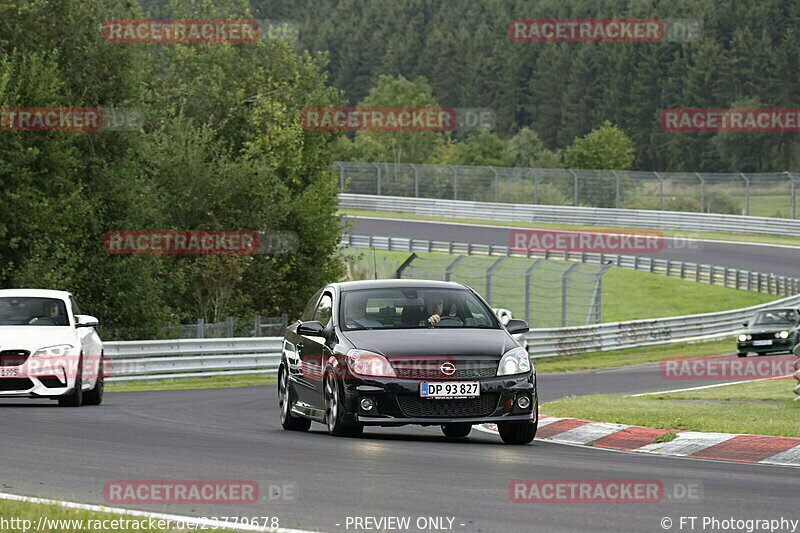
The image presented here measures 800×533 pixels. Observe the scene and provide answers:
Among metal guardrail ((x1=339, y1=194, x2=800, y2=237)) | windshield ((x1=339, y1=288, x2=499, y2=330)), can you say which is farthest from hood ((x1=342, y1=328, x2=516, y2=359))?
metal guardrail ((x1=339, y1=194, x2=800, y2=237))

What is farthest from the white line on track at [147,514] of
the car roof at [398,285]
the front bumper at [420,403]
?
the car roof at [398,285]

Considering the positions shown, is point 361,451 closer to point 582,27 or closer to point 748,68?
point 748,68

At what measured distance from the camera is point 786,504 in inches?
328

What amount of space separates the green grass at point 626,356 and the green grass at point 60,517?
2525 cm

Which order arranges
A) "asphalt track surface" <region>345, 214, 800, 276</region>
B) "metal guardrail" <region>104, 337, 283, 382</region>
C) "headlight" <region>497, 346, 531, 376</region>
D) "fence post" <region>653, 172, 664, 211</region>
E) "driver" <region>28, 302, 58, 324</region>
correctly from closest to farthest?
1. "headlight" <region>497, 346, 531, 376</region>
2. "driver" <region>28, 302, 58, 324</region>
3. "metal guardrail" <region>104, 337, 283, 382</region>
4. "asphalt track surface" <region>345, 214, 800, 276</region>
5. "fence post" <region>653, 172, 664, 211</region>

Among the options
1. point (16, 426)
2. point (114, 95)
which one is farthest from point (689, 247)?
point (16, 426)

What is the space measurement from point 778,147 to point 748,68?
33.9 feet

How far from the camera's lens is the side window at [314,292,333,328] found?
43.7 feet

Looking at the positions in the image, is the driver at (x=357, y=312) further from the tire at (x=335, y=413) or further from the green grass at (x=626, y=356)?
the green grass at (x=626, y=356)

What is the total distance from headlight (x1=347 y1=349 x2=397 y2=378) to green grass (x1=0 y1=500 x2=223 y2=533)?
4465 mm

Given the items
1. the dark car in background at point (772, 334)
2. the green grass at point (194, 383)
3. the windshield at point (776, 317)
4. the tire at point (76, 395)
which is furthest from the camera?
the windshield at point (776, 317)

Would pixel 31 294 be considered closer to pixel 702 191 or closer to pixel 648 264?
pixel 648 264

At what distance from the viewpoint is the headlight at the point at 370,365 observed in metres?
12.0

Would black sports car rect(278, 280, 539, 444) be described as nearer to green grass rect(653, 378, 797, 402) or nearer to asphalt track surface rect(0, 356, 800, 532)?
asphalt track surface rect(0, 356, 800, 532)
